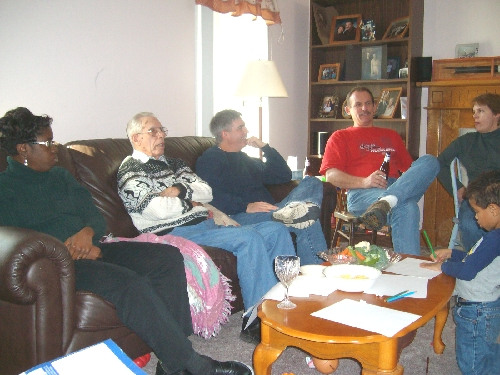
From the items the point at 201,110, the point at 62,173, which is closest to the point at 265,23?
the point at 201,110

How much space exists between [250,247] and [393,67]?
2542 mm

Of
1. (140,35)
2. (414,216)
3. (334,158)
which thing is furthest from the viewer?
(334,158)

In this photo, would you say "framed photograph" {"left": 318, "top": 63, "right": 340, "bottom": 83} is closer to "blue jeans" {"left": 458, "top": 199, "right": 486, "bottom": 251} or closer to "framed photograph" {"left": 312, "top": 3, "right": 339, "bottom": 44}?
→ "framed photograph" {"left": 312, "top": 3, "right": 339, "bottom": 44}

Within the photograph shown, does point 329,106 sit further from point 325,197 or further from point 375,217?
point 375,217

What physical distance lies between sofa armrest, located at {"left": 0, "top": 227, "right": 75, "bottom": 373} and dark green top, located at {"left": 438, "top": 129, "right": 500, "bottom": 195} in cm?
223

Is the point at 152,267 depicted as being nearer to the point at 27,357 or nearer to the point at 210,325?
the point at 210,325

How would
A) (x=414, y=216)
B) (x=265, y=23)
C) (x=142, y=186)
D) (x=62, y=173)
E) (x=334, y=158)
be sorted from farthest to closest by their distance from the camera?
1. (x=265, y=23)
2. (x=334, y=158)
3. (x=414, y=216)
4. (x=142, y=186)
5. (x=62, y=173)

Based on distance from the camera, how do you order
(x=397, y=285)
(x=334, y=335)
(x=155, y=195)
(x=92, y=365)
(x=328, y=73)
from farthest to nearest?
1. (x=328, y=73)
2. (x=155, y=195)
3. (x=397, y=285)
4. (x=334, y=335)
5. (x=92, y=365)

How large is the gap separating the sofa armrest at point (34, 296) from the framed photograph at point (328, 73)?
3.20 metres

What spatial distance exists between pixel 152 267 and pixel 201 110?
1.80 meters

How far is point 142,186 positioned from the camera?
2.27 meters

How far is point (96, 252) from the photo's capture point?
6.40 feet

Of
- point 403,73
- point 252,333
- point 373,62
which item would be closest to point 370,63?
point 373,62

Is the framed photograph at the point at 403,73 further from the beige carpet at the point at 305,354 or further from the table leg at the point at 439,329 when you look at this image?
the table leg at the point at 439,329
